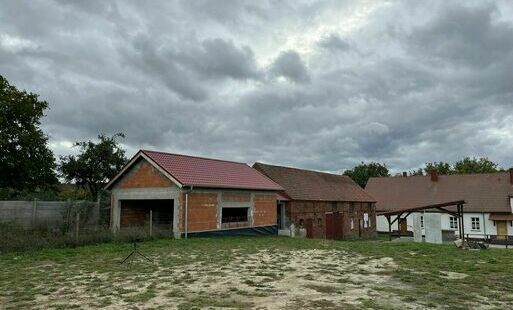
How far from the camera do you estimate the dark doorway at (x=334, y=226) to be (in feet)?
123

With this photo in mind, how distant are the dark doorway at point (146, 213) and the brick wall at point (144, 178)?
5.22 ft

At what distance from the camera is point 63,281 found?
33.7 feet

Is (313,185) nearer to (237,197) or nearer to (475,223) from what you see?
(237,197)

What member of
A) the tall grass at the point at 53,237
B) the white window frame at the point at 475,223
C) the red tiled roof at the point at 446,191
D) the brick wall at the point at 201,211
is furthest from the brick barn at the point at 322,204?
the tall grass at the point at 53,237

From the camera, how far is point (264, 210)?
28.8 meters

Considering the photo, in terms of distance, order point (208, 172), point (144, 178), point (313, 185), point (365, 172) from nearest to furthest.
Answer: point (144, 178) → point (208, 172) → point (313, 185) → point (365, 172)

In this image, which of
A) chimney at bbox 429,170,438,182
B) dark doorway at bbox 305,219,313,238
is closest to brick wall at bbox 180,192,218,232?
dark doorway at bbox 305,219,313,238

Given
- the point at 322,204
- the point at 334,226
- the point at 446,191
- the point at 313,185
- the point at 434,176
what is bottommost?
the point at 334,226

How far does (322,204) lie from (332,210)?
2.05 m

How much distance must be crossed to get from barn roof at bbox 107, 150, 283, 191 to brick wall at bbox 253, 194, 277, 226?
0.74 metres

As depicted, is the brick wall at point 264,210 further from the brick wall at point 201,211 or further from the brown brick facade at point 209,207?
the brick wall at point 201,211

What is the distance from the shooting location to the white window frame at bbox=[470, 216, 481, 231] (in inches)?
1631

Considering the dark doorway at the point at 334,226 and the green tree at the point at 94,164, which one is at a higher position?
the green tree at the point at 94,164

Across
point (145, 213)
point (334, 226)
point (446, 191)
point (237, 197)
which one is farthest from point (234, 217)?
point (446, 191)
